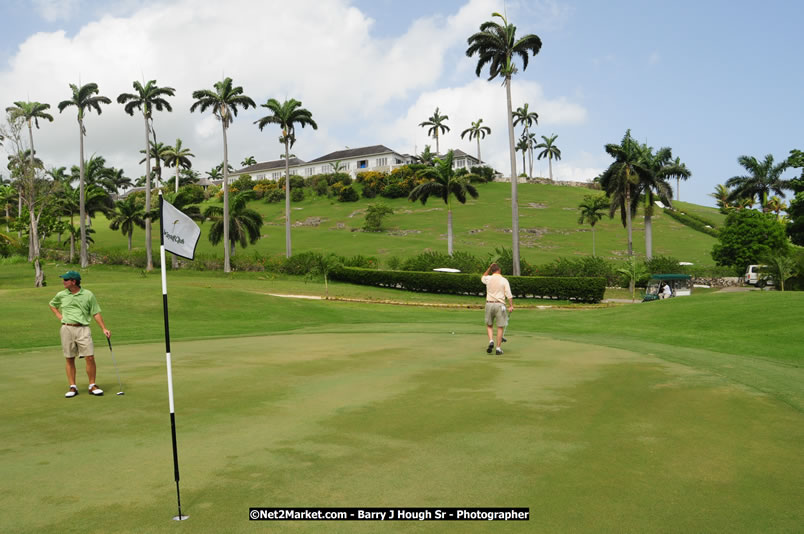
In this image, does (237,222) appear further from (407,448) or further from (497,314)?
(407,448)

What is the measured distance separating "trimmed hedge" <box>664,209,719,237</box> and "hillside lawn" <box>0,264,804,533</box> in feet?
334

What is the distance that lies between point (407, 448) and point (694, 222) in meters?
121

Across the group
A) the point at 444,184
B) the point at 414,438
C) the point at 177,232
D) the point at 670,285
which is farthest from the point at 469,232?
the point at 177,232

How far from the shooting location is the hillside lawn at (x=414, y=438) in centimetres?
476

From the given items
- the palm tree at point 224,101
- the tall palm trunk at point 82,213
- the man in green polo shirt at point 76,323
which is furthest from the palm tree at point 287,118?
the man in green polo shirt at point 76,323

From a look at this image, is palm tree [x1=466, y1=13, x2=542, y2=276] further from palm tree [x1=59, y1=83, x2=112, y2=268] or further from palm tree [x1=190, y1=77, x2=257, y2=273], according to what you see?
palm tree [x1=59, y1=83, x2=112, y2=268]

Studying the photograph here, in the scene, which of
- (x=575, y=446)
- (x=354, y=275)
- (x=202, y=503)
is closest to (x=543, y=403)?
(x=575, y=446)

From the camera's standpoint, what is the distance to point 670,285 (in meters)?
47.4

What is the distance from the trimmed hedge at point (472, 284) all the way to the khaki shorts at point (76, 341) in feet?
131

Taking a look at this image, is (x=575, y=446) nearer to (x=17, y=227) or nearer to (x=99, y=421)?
(x=99, y=421)

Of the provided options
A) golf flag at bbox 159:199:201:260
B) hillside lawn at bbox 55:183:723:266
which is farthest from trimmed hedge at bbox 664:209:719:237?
golf flag at bbox 159:199:201:260

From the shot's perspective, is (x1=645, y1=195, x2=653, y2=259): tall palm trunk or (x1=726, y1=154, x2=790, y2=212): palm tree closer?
(x1=645, y1=195, x2=653, y2=259): tall palm trunk

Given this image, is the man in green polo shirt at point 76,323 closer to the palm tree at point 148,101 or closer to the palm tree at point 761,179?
the palm tree at point 148,101

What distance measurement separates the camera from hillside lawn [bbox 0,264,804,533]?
4.76 meters
